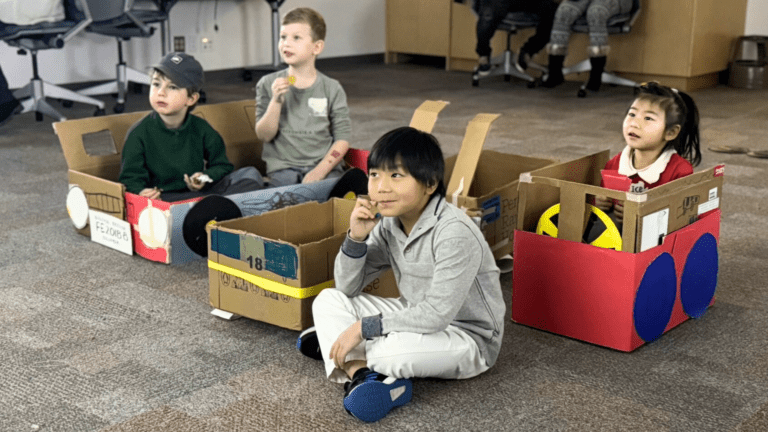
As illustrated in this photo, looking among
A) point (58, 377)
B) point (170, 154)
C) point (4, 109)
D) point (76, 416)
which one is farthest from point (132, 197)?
point (4, 109)

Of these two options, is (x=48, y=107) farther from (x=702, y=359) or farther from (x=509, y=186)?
(x=702, y=359)

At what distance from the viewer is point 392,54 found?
734cm

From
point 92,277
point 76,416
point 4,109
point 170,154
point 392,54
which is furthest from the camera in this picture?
point 392,54

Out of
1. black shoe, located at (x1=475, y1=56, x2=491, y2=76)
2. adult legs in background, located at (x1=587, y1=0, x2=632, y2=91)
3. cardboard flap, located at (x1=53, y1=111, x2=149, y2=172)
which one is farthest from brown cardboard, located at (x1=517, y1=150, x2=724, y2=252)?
black shoe, located at (x1=475, y1=56, x2=491, y2=76)

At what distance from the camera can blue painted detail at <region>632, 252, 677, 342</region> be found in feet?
5.73

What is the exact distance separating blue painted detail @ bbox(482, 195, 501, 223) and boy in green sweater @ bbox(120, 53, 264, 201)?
0.77m

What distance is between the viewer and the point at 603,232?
1.83 metres

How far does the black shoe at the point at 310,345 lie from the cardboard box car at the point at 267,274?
0.22 feet

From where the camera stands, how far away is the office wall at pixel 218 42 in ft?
Result: 17.2

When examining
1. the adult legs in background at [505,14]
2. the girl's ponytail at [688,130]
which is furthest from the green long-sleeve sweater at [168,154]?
the adult legs in background at [505,14]

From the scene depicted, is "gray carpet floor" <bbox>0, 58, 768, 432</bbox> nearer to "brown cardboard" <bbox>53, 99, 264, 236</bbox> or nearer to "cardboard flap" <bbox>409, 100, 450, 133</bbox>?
"brown cardboard" <bbox>53, 99, 264, 236</bbox>

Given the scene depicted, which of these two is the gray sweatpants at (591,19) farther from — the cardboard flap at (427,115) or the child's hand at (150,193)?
the child's hand at (150,193)

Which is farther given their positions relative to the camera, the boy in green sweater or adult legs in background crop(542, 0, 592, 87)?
adult legs in background crop(542, 0, 592, 87)

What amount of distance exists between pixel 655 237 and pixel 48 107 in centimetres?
364
